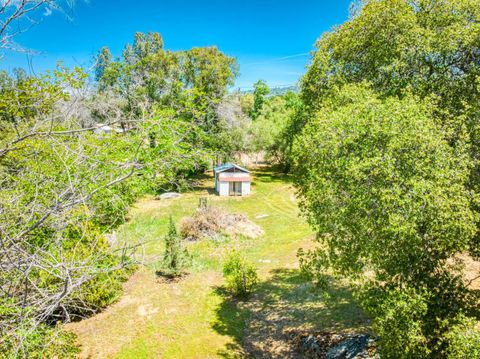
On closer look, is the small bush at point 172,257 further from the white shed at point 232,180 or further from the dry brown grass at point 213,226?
the white shed at point 232,180

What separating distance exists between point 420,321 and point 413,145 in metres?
4.44

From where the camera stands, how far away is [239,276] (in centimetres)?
1731

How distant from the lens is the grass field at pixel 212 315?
44.5 ft

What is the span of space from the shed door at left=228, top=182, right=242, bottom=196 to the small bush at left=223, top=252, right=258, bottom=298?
76.4 ft

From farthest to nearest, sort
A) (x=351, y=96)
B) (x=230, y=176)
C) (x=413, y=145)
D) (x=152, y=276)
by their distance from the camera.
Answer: (x=230, y=176), (x=152, y=276), (x=351, y=96), (x=413, y=145)

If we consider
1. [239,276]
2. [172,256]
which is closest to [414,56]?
[239,276]

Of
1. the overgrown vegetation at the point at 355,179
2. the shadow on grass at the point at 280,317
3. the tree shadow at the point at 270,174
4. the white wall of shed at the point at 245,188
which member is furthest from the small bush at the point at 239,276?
the tree shadow at the point at 270,174

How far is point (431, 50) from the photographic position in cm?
1255

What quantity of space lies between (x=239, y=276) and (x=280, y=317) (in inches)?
118

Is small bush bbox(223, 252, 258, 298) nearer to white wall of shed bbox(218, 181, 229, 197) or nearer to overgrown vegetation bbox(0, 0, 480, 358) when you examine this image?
overgrown vegetation bbox(0, 0, 480, 358)

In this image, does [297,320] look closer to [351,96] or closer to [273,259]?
[273,259]

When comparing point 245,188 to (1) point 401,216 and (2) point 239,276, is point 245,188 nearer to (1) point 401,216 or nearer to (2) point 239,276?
(2) point 239,276

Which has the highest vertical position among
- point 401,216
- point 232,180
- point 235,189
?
point 401,216

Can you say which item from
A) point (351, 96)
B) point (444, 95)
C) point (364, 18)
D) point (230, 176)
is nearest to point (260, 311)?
point (351, 96)
